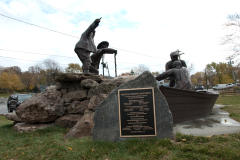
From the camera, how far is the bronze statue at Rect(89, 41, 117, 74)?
7.64 meters

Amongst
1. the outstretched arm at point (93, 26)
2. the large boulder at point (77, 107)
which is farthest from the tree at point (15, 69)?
the large boulder at point (77, 107)

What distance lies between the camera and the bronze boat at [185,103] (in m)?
4.94

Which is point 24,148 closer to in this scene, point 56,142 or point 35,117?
point 56,142

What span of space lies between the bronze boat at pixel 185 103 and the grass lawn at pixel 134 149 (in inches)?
56.3

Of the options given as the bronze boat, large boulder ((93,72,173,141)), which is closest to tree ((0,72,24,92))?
large boulder ((93,72,173,141))

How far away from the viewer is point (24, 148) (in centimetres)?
400

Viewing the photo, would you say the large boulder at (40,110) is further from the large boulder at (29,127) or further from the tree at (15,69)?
the tree at (15,69)

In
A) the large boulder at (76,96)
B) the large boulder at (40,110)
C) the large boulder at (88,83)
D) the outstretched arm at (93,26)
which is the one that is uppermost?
the outstretched arm at (93,26)

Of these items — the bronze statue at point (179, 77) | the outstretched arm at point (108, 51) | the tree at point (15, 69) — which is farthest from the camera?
the tree at point (15, 69)

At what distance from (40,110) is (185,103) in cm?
484

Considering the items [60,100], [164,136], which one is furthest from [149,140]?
[60,100]

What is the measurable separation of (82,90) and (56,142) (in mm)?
2493

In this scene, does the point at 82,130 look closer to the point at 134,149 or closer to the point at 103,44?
the point at 134,149

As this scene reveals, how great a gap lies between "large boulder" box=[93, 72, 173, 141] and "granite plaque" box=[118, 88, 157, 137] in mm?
92
